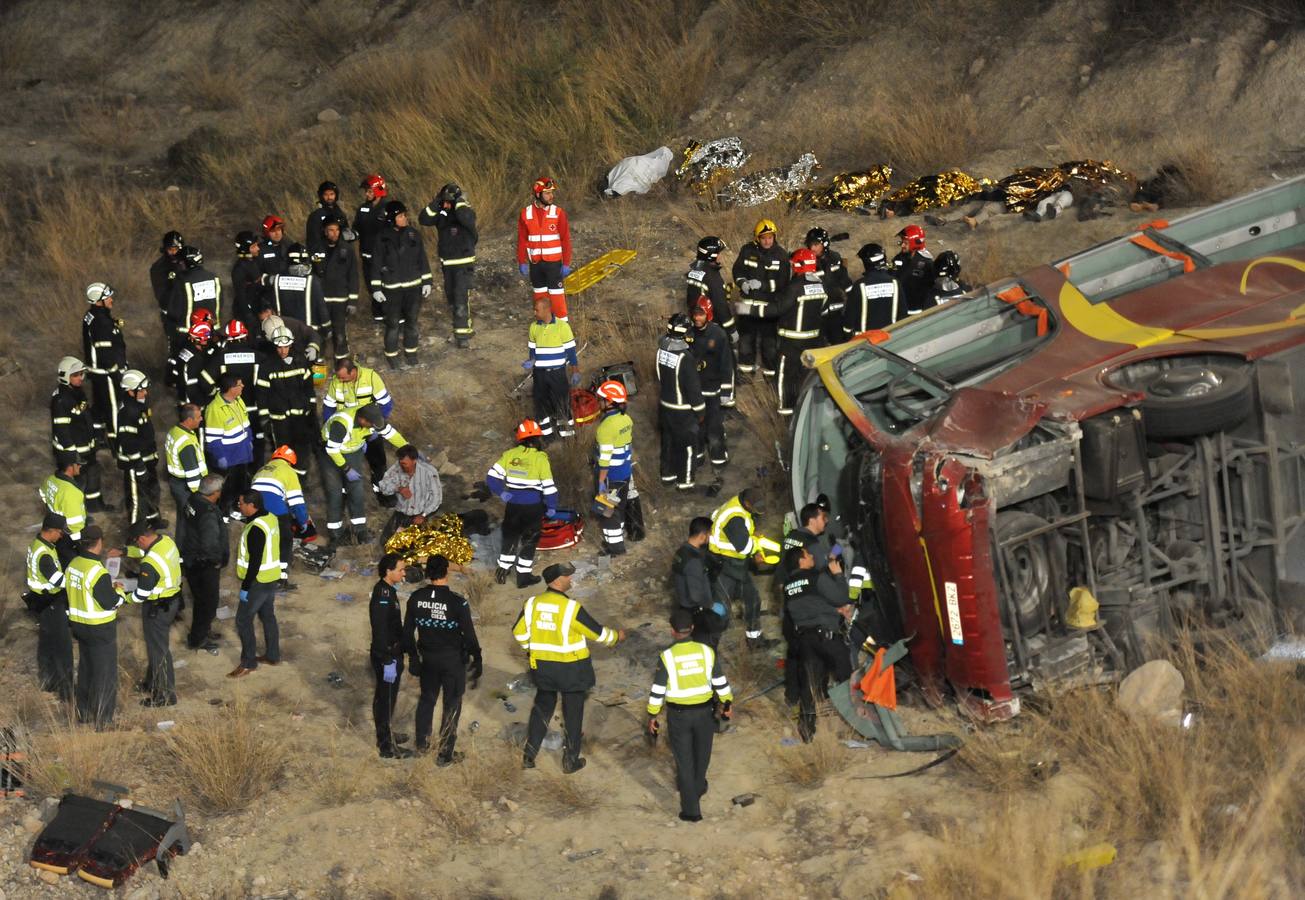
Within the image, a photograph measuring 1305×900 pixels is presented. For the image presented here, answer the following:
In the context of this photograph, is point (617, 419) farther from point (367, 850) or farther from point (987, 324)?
point (367, 850)

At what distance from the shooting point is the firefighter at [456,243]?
1659 cm

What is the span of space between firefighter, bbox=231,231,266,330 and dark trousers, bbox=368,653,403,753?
524 cm

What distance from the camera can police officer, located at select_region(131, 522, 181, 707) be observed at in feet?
40.2

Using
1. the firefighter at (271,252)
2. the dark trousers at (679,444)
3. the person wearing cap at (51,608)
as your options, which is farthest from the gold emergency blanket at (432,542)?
the firefighter at (271,252)

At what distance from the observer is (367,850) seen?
10.8 m

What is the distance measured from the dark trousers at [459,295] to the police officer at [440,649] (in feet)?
19.4

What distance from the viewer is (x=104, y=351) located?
50.5 feet

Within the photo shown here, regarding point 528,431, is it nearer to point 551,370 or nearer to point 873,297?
point 551,370

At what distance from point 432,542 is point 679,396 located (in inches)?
88.0

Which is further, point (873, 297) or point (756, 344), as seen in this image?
point (756, 344)

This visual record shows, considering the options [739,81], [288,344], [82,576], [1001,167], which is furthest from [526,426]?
[739,81]

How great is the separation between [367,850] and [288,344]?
5.14m

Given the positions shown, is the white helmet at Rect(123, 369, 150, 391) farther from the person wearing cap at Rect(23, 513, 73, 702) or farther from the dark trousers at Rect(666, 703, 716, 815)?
the dark trousers at Rect(666, 703, 716, 815)

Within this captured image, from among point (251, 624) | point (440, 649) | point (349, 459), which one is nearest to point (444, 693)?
point (440, 649)
